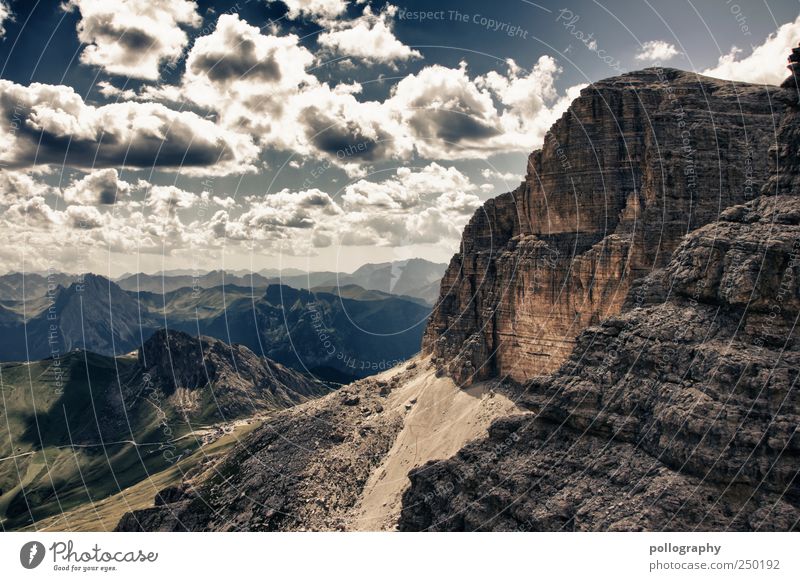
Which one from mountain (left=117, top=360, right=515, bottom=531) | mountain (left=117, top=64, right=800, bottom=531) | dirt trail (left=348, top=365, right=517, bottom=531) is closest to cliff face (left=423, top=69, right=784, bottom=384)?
mountain (left=117, top=64, right=800, bottom=531)

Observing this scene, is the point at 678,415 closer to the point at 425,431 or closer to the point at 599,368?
the point at 599,368

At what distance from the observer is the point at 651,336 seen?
182 ft

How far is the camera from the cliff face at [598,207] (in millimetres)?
99312

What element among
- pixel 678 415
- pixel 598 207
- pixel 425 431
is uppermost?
pixel 598 207

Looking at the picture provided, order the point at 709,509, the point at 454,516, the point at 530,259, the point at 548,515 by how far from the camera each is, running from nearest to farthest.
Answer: the point at 709,509 < the point at 548,515 < the point at 454,516 < the point at 530,259

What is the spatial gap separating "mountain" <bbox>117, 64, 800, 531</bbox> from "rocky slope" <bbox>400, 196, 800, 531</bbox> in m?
0.16

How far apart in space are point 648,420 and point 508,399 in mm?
69406

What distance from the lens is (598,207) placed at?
11788 centimetres

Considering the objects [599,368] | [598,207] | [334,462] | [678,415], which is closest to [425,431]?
[334,462]

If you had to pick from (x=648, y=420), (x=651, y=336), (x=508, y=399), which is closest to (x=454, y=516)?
(x=648, y=420)

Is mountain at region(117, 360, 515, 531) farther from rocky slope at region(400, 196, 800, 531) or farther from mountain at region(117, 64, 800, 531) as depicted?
rocky slope at region(400, 196, 800, 531)

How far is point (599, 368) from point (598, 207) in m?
67.3

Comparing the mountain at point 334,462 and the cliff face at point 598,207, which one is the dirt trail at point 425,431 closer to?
the mountain at point 334,462
